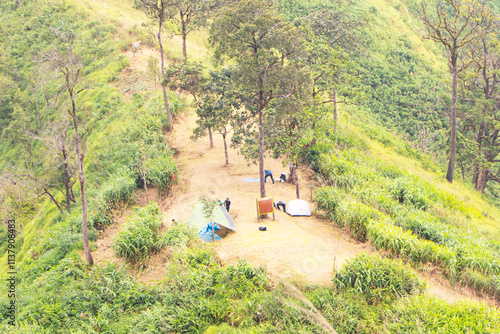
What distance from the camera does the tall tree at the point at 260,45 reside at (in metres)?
12.8

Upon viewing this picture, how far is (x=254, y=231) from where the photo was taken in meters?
13.1

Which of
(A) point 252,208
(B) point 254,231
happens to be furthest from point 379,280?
(A) point 252,208

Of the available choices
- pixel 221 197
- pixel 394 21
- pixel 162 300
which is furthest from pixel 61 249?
pixel 394 21

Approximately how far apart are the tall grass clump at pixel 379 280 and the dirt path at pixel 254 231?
19.4 inches

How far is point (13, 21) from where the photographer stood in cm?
4428

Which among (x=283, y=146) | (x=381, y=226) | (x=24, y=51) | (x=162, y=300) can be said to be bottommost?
(x=162, y=300)

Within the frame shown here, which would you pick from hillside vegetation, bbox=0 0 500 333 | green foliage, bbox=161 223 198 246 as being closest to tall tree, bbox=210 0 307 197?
hillside vegetation, bbox=0 0 500 333

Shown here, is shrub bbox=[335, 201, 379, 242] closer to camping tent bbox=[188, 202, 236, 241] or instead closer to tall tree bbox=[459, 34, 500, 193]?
camping tent bbox=[188, 202, 236, 241]

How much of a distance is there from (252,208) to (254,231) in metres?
2.49

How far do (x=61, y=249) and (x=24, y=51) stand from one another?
37723 millimetres

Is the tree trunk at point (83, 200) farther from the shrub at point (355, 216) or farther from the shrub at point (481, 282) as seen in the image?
the shrub at point (481, 282)

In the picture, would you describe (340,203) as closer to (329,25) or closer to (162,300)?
(162,300)

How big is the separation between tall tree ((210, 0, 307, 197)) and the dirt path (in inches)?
136

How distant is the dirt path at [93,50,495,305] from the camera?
10508 mm
